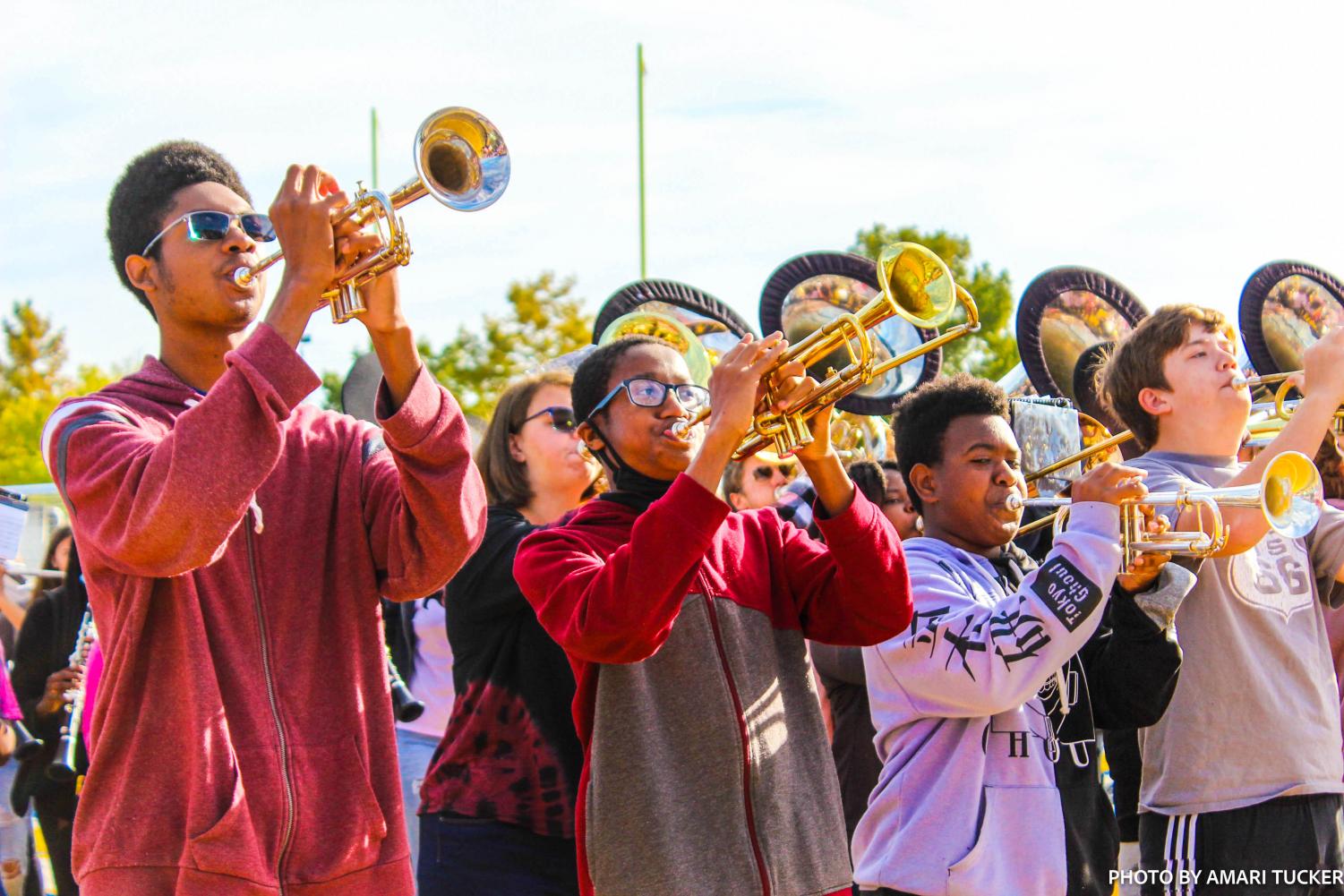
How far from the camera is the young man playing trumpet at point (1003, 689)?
3301mm

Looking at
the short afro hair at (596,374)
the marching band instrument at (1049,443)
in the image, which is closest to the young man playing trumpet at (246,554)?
the short afro hair at (596,374)

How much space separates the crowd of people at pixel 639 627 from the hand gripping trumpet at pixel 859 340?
37 mm

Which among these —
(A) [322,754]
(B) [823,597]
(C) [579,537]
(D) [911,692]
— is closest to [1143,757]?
(D) [911,692]

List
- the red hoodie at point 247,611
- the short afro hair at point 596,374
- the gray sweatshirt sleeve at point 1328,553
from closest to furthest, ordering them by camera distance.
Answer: the red hoodie at point 247,611 < the short afro hair at point 596,374 < the gray sweatshirt sleeve at point 1328,553

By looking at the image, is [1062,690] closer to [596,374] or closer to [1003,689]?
[1003,689]

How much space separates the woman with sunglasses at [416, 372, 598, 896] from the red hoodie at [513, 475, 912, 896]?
0.58m

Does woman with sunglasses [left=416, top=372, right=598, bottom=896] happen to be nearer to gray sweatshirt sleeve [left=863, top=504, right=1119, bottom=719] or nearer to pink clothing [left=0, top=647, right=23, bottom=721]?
gray sweatshirt sleeve [left=863, top=504, right=1119, bottom=719]

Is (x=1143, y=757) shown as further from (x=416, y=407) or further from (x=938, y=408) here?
(x=416, y=407)

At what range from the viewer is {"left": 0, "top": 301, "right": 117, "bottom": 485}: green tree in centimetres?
3234

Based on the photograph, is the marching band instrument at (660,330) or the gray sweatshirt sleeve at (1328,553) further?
the marching band instrument at (660,330)

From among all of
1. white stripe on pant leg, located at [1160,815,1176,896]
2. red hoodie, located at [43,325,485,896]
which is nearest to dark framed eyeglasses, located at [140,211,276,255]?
red hoodie, located at [43,325,485,896]

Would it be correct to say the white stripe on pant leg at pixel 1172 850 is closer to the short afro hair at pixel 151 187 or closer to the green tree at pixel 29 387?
the short afro hair at pixel 151 187

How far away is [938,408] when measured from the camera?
4016 millimetres

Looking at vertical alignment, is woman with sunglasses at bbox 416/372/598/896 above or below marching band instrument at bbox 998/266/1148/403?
below
